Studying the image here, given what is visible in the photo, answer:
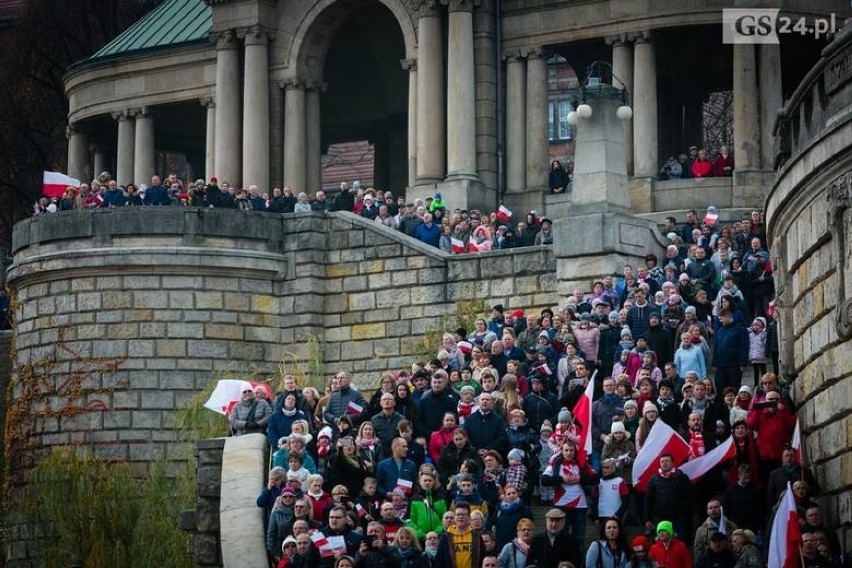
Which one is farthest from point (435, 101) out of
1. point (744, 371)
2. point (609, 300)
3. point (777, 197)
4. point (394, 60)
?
point (777, 197)

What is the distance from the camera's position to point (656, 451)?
1080 inches

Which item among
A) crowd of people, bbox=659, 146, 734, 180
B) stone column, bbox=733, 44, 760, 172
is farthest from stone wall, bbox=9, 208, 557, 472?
stone column, bbox=733, 44, 760, 172

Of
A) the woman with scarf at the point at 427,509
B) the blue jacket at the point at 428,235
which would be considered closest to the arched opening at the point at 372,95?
the blue jacket at the point at 428,235

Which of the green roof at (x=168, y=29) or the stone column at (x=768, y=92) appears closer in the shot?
the stone column at (x=768, y=92)

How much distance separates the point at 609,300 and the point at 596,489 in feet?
23.4

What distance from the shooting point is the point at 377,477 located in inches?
1129

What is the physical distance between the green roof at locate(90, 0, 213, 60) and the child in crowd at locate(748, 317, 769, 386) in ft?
91.1

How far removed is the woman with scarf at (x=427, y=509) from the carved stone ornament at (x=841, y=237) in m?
5.48

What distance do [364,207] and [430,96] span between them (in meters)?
6.40

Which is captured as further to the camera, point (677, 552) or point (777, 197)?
point (777, 197)

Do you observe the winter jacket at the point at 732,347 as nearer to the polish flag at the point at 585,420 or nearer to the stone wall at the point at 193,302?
the polish flag at the point at 585,420

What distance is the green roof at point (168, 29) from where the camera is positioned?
188 feet

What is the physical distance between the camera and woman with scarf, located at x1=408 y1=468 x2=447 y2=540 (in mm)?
27641

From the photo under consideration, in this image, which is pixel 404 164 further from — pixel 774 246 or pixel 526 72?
pixel 774 246
